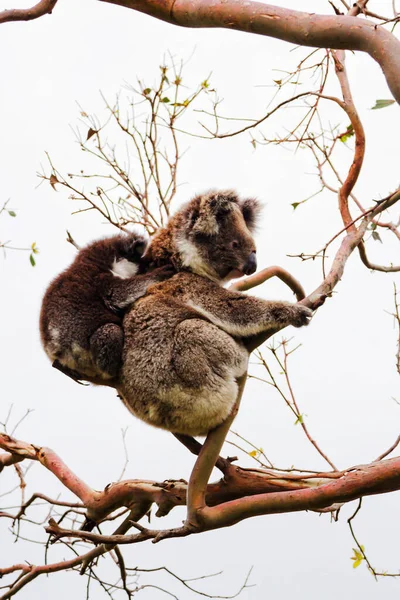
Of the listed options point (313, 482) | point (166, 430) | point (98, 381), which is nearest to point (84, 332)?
point (98, 381)

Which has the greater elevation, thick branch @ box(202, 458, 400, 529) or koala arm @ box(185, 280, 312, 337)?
koala arm @ box(185, 280, 312, 337)

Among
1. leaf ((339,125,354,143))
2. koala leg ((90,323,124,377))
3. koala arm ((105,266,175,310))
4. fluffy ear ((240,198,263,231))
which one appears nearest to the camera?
koala leg ((90,323,124,377))

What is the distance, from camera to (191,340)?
335cm

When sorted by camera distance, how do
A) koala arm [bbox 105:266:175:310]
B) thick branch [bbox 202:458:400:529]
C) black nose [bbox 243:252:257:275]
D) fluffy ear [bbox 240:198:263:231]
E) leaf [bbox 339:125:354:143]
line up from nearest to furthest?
1. thick branch [bbox 202:458:400:529]
2. koala arm [bbox 105:266:175:310]
3. black nose [bbox 243:252:257:275]
4. fluffy ear [bbox 240:198:263:231]
5. leaf [bbox 339:125:354:143]

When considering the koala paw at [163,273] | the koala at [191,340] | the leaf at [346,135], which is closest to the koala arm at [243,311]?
the koala at [191,340]

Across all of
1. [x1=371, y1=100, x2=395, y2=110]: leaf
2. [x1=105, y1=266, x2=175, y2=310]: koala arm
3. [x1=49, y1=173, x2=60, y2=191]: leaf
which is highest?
[x1=49, y1=173, x2=60, y2=191]: leaf

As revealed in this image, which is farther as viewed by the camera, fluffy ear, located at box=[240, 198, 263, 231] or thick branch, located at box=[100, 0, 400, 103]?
fluffy ear, located at box=[240, 198, 263, 231]

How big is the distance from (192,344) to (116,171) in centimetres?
213

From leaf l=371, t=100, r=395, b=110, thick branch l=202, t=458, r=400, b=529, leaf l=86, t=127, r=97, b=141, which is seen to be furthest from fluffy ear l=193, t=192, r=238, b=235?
thick branch l=202, t=458, r=400, b=529

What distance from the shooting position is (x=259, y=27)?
9.30 ft

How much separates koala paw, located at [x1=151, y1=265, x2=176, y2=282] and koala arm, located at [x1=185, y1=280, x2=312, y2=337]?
0.60ft

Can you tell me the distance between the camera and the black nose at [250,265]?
369cm

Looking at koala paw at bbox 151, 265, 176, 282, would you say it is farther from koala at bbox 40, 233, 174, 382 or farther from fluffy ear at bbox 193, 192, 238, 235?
fluffy ear at bbox 193, 192, 238, 235

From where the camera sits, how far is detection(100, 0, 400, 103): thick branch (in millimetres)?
2551
